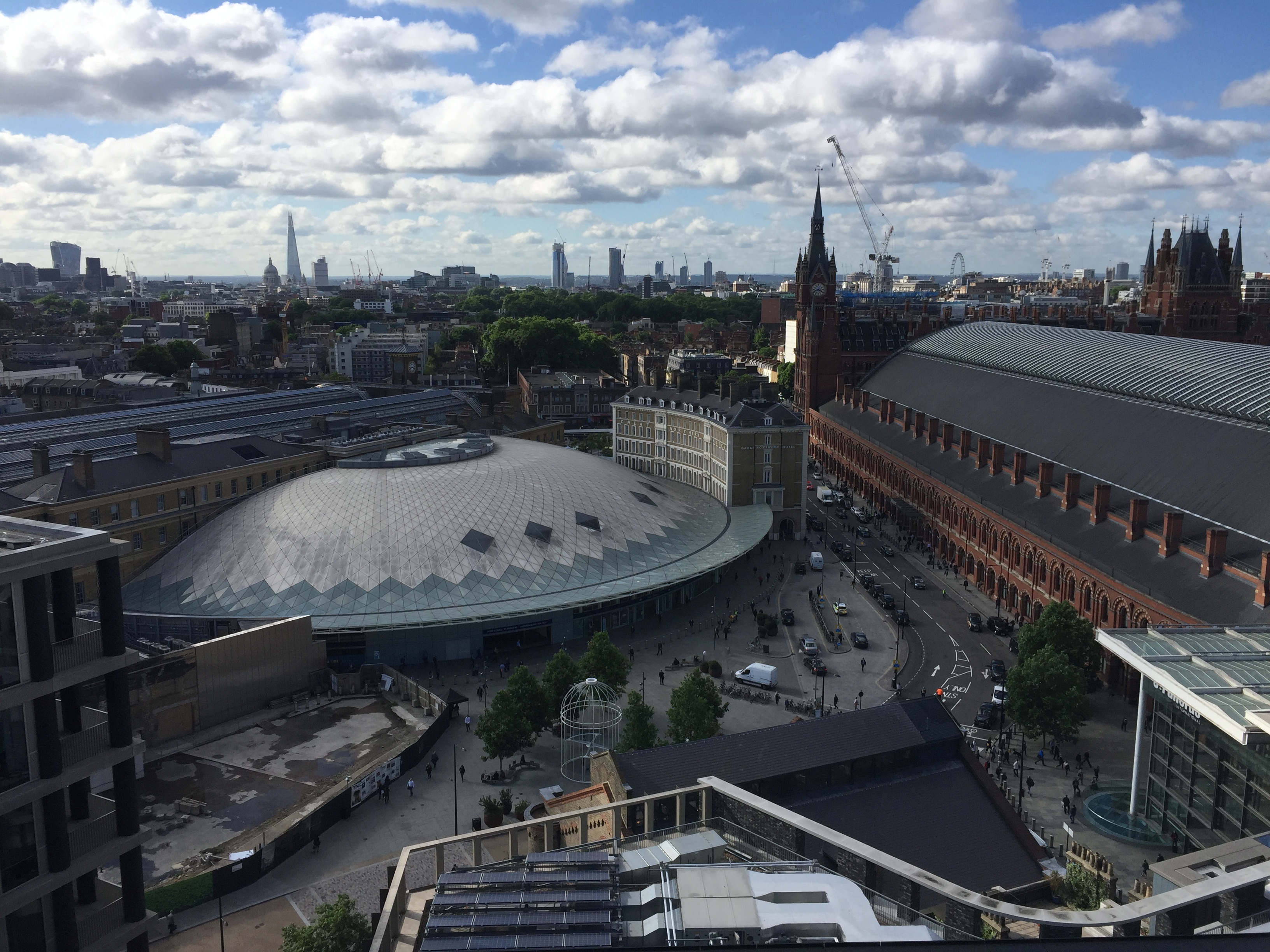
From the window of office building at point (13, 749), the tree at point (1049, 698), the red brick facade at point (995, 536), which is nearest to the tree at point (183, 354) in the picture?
the red brick facade at point (995, 536)

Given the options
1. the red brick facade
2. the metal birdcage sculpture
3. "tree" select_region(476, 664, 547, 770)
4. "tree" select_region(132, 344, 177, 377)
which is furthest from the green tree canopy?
"tree" select_region(476, 664, 547, 770)

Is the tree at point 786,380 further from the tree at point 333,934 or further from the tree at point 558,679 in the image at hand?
the tree at point 333,934

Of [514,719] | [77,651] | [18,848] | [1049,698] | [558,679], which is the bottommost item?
[514,719]

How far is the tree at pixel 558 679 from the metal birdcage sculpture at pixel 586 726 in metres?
0.33

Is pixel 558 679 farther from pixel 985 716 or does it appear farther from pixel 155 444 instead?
pixel 155 444

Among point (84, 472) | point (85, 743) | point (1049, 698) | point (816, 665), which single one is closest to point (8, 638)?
point (85, 743)

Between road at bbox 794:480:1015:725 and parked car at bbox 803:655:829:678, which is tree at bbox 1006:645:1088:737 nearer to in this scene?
road at bbox 794:480:1015:725

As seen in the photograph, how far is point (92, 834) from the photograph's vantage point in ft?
74.8

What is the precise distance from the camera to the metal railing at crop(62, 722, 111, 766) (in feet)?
72.3

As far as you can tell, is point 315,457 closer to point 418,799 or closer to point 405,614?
point 405,614

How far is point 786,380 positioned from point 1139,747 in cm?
13897

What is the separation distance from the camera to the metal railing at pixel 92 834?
73.5 feet

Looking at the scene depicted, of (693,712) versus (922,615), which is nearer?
(693,712)

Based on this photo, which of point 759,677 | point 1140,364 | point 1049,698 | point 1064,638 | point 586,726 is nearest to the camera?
point 1049,698
